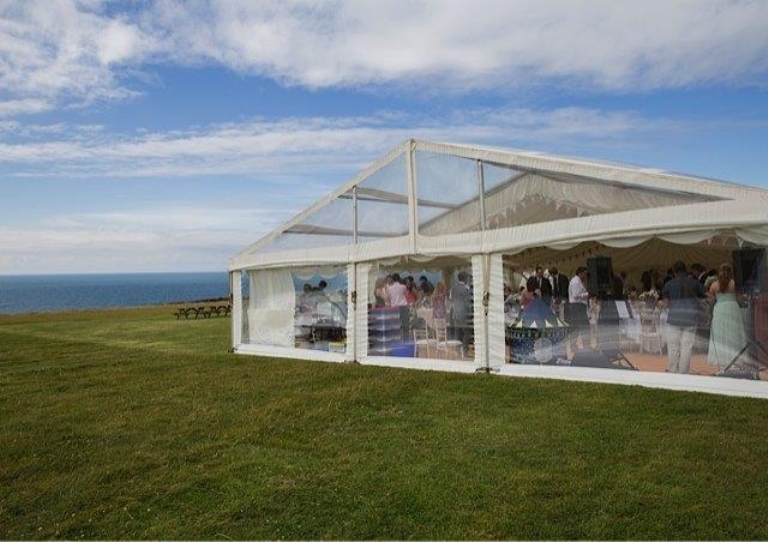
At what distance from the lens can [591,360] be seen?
8508 millimetres

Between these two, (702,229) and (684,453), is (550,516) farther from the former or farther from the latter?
(702,229)

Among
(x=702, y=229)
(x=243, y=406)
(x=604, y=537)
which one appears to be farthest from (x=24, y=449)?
(x=702, y=229)

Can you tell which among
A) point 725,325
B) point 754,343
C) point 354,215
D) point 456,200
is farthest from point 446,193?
point 754,343

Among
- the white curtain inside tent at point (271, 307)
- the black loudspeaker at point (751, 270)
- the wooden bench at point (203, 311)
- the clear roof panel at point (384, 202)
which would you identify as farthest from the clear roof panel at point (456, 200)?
the wooden bench at point (203, 311)

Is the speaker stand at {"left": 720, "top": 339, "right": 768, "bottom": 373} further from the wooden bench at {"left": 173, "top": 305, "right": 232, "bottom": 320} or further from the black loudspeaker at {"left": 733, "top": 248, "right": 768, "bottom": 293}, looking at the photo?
the wooden bench at {"left": 173, "top": 305, "right": 232, "bottom": 320}

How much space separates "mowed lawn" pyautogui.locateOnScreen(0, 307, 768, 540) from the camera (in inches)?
162

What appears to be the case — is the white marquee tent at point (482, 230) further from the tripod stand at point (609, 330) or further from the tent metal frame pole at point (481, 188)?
the tripod stand at point (609, 330)

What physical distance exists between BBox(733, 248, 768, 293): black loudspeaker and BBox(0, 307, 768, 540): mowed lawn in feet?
4.17

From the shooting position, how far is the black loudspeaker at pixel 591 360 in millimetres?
8422

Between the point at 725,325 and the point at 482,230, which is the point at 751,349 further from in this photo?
the point at 482,230

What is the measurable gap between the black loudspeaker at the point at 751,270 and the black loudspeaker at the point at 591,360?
5.96 ft

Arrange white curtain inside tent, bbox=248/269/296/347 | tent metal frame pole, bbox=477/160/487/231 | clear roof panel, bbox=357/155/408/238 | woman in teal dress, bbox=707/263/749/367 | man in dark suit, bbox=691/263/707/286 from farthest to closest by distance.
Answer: white curtain inside tent, bbox=248/269/296/347 < clear roof panel, bbox=357/155/408/238 < tent metal frame pole, bbox=477/160/487/231 < man in dark suit, bbox=691/263/707/286 < woman in teal dress, bbox=707/263/749/367

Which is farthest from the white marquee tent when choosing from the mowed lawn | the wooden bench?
the wooden bench

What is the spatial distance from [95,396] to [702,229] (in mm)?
7807
